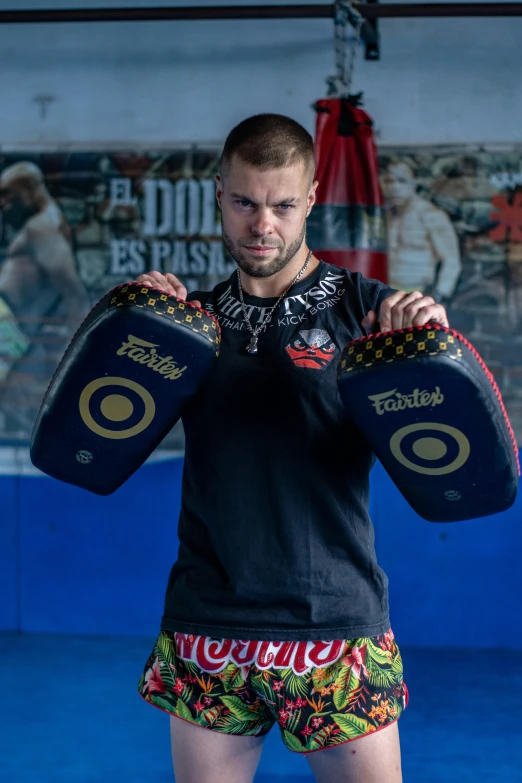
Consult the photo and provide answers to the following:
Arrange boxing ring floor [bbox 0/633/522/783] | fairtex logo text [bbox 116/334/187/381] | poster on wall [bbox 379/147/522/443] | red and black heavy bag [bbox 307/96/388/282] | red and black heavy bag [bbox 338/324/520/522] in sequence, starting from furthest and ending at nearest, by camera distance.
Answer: poster on wall [bbox 379/147/522/443], red and black heavy bag [bbox 307/96/388/282], boxing ring floor [bbox 0/633/522/783], fairtex logo text [bbox 116/334/187/381], red and black heavy bag [bbox 338/324/520/522]

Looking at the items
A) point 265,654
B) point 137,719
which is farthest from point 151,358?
point 137,719

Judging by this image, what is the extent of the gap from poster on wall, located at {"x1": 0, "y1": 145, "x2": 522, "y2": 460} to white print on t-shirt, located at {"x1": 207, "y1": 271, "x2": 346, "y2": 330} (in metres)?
2.13

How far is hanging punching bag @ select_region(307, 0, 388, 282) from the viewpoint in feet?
10.0

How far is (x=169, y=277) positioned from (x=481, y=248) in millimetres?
2343

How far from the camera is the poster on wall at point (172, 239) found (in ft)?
11.5

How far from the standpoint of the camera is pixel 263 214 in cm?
135

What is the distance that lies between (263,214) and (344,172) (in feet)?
5.89

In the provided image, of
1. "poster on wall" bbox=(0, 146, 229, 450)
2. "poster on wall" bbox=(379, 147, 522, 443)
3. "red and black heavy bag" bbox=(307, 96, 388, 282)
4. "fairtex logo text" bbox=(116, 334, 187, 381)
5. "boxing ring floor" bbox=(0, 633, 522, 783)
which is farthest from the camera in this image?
"poster on wall" bbox=(0, 146, 229, 450)

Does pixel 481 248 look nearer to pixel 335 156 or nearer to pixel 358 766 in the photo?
pixel 335 156

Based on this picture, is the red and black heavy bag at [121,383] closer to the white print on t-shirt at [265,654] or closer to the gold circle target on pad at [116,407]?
the gold circle target on pad at [116,407]

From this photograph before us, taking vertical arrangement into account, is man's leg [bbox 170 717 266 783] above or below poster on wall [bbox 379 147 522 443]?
below

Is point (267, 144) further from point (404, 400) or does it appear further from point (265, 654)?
point (265, 654)

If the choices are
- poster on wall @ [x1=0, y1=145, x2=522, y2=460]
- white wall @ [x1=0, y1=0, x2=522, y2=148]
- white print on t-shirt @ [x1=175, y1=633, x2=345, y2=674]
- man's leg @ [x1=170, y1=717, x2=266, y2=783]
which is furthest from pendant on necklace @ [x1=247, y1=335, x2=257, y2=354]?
white wall @ [x1=0, y1=0, x2=522, y2=148]

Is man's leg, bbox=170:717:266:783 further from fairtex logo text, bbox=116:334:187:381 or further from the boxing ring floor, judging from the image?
the boxing ring floor
